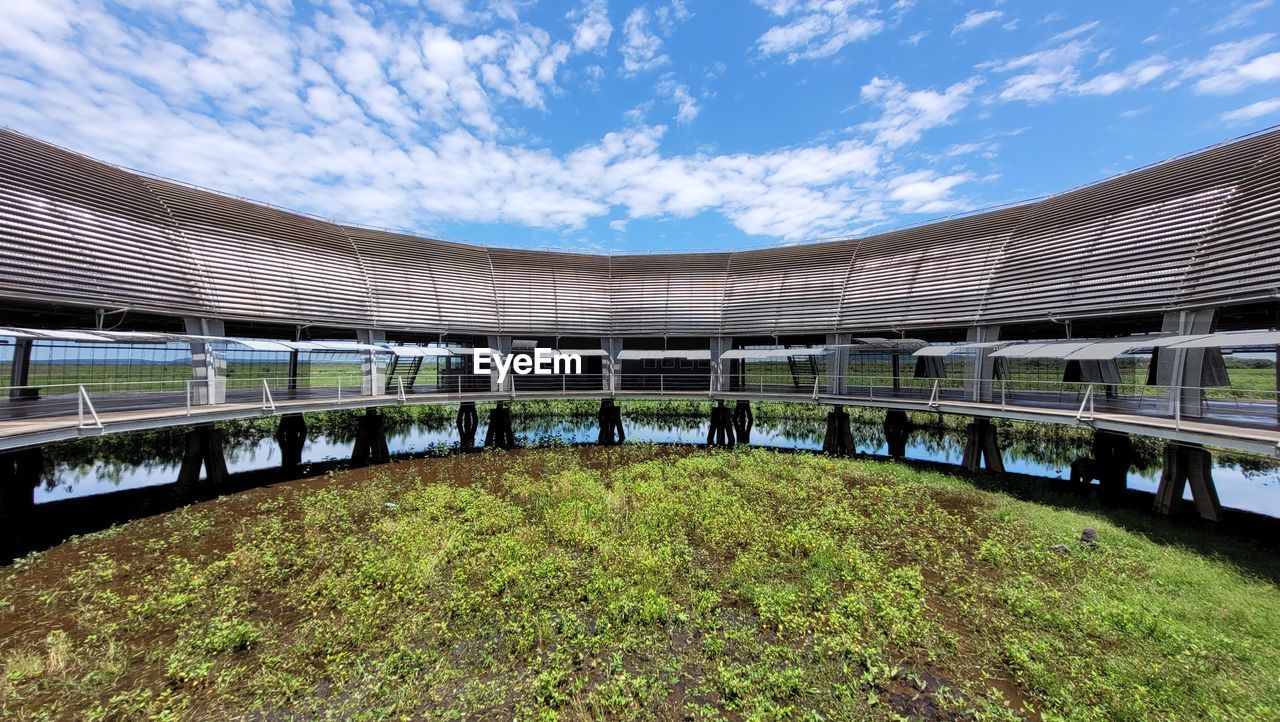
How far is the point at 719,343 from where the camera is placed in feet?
92.2

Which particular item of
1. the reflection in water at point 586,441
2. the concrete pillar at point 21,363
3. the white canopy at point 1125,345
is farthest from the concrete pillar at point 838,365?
the concrete pillar at point 21,363

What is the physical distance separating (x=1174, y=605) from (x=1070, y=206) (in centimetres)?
2003

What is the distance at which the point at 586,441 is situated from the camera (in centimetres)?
2820

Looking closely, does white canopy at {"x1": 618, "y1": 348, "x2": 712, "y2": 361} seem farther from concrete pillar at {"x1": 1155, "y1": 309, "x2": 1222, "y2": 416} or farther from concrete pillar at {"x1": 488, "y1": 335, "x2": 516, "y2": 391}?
concrete pillar at {"x1": 1155, "y1": 309, "x2": 1222, "y2": 416}

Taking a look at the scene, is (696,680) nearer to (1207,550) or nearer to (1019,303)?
(1207,550)

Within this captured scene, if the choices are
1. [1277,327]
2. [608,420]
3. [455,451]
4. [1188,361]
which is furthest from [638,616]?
[1277,327]

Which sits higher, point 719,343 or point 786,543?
point 719,343

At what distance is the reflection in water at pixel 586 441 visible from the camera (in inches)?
727

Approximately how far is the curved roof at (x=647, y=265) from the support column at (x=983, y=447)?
5.01m

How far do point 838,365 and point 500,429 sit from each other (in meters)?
19.7

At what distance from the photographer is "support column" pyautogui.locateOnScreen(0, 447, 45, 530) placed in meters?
13.6

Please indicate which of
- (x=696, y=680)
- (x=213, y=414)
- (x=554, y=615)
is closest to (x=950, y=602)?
(x=696, y=680)

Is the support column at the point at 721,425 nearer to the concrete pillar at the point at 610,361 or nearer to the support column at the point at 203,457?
the concrete pillar at the point at 610,361

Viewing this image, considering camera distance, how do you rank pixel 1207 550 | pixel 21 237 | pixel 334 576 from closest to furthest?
pixel 334 576 → pixel 1207 550 → pixel 21 237
